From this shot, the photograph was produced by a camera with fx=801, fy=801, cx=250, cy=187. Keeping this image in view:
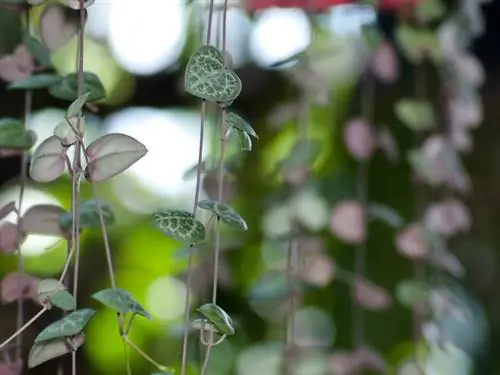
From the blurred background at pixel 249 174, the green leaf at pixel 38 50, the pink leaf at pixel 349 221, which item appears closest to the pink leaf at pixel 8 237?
the green leaf at pixel 38 50

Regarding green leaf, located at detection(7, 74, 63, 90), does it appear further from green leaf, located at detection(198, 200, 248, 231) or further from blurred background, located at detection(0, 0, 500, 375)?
blurred background, located at detection(0, 0, 500, 375)

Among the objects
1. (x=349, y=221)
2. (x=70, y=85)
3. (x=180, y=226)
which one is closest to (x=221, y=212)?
(x=180, y=226)

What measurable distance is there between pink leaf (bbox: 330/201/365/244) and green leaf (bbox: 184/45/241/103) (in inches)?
16.4

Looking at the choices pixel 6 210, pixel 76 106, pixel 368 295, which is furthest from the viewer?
pixel 368 295

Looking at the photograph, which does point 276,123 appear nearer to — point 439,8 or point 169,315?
point 439,8

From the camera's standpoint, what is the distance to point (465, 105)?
0.90 metres

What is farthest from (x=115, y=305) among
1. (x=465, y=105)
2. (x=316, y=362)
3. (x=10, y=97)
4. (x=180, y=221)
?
(x=10, y=97)

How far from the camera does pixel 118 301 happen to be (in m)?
0.43

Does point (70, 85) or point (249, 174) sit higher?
point (70, 85)

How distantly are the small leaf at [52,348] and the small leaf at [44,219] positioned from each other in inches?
5.2

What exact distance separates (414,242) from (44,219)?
421mm

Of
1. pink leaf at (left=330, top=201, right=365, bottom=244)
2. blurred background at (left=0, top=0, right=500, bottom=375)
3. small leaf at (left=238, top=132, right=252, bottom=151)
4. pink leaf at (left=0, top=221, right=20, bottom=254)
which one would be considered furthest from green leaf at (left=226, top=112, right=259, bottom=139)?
blurred background at (left=0, top=0, right=500, bottom=375)

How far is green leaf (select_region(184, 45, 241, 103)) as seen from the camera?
43 cm

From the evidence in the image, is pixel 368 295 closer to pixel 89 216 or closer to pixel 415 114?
pixel 415 114
